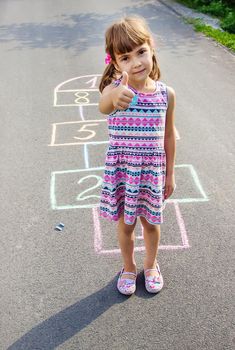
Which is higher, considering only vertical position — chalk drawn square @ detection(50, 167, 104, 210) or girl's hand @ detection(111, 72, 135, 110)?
girl's hand @ detection(111, 72, 135, 110)

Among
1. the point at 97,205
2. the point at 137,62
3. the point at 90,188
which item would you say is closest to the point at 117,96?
the point at 137,62

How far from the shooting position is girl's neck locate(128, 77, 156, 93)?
2221 mm

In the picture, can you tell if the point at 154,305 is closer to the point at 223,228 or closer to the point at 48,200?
the point at 223,228

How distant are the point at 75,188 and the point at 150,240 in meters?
1.46

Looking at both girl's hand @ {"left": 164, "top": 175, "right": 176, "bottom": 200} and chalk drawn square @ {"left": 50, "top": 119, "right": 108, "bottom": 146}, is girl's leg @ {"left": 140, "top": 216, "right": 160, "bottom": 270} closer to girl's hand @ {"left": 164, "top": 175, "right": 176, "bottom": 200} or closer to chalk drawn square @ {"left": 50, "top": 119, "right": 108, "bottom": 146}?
girl's hand @ {"left": 164, "top": 175, "right": 176, "bottom": 200}

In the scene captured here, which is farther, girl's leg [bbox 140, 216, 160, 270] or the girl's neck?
girl's leg [bbox 140, 216, 160, 270]

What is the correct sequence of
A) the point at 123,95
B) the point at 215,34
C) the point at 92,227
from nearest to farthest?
the point at 123,95 < the point at 92,227 < the point at 215,34

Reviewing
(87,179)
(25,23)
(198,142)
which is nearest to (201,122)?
(198,142)

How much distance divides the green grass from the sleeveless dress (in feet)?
21.7

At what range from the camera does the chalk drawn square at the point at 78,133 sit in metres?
4.85

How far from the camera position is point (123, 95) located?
199 centimetres

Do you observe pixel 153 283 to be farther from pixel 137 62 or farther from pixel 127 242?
pixel 137 62

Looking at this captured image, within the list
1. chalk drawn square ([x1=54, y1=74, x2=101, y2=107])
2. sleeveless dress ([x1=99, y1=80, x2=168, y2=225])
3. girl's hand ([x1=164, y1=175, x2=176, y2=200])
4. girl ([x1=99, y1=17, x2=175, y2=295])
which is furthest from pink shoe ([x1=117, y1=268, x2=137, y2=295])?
chalk drawn square ([x1=54, y1=74, x2=101, y2=107])

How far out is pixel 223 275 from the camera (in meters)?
2.92
